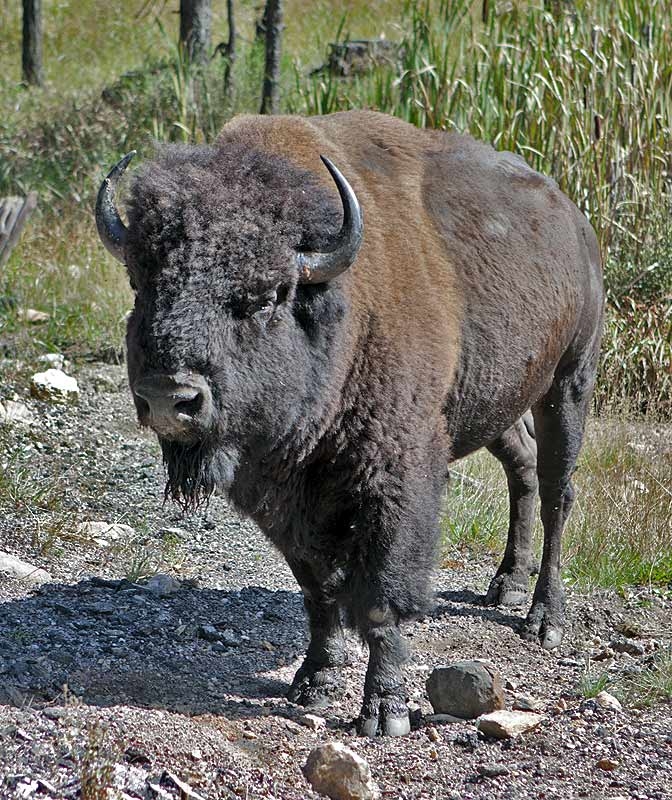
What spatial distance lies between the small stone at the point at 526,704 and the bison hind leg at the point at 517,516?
4.43 feet

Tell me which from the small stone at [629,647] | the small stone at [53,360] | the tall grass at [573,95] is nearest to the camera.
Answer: the small stone at [629,647]

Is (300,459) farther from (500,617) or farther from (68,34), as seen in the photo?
(68,34)

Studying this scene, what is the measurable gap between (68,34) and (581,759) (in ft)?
87.5

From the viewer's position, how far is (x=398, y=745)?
424 cm

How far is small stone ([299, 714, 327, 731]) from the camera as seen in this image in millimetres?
4347

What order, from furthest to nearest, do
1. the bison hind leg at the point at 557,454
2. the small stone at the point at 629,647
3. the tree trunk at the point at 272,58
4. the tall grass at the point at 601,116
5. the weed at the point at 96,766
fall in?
1. the tree trunk at the point at 272,58
2. the tall grass at the point at 601,116
3. the bison hind leg at the point at 557,454
4. the small stone at the point at 629,647
5. the weed at the point at 96,766

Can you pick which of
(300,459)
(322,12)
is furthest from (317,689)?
(322,12)

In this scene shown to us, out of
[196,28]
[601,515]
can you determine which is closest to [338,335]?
[601,515]

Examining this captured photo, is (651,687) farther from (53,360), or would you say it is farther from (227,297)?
(53,360)

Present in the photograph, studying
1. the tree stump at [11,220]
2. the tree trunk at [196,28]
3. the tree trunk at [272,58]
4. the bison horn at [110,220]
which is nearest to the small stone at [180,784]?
the bison horn at [110,220]

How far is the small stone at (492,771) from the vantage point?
394 cm

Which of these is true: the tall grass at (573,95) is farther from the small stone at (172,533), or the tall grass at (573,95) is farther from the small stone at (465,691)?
the small stone at (465,691)

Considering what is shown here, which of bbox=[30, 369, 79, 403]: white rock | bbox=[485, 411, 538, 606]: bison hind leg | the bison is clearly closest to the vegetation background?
bbox=[30, 369, 79, 403]: white rock

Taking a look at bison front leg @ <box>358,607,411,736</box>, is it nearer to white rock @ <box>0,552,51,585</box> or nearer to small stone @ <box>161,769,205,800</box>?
small stone @ <box>161,769,205,800</box>
